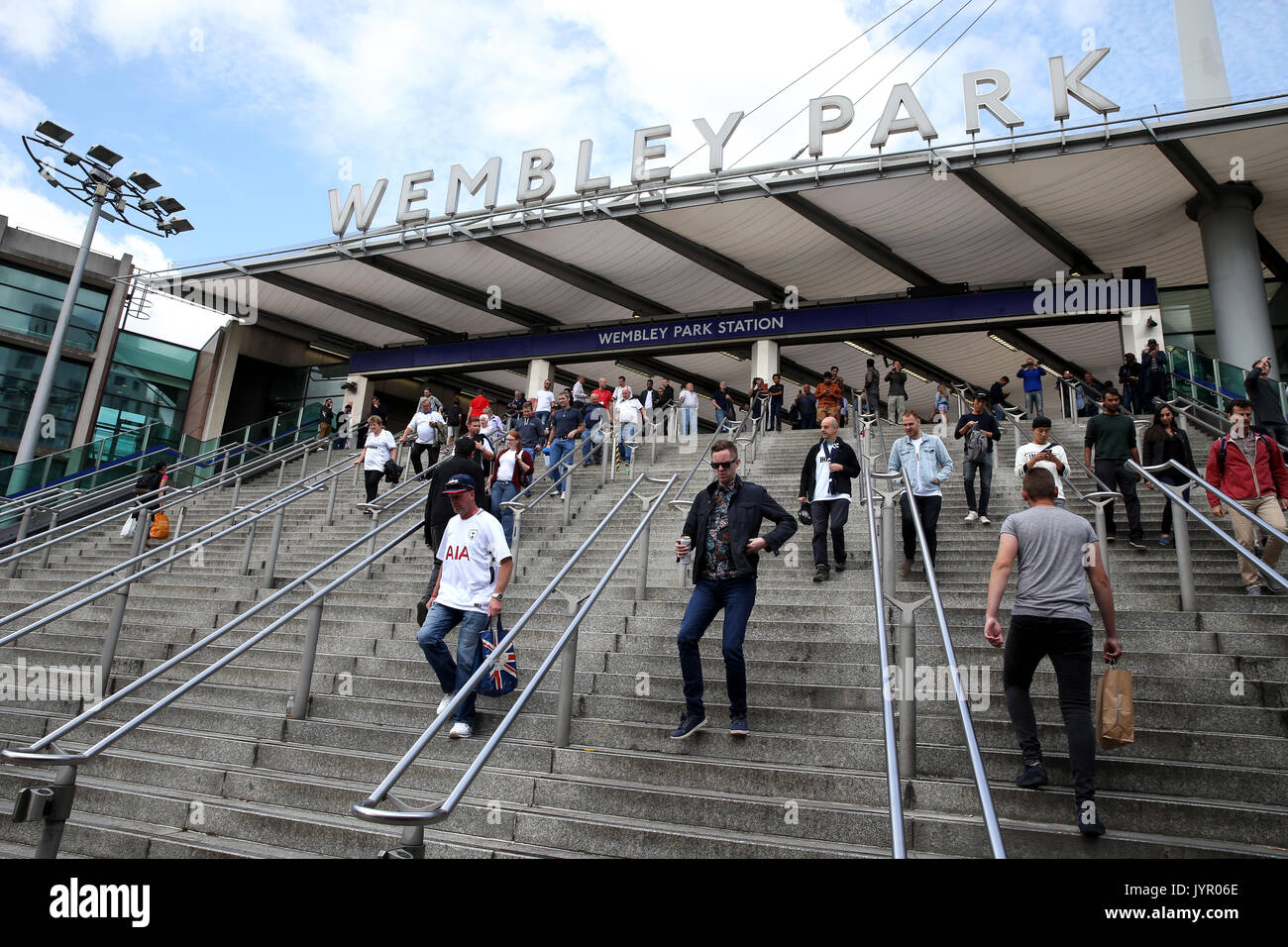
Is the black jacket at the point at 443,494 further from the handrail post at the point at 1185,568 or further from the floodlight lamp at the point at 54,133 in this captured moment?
the floodlight lamp at the point at 54,133

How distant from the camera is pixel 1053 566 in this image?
4.14 m

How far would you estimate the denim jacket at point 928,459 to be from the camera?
7.76 m

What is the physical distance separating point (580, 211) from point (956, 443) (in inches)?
382

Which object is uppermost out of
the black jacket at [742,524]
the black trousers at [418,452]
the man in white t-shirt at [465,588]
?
the black trousers at [418,452]

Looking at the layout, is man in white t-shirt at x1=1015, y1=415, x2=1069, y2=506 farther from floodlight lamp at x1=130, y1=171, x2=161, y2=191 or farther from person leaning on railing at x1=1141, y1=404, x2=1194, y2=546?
floodlight lamp at x1=130, y1=171, x2=161, y2=191

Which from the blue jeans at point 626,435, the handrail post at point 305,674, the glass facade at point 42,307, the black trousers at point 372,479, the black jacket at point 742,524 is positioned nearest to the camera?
the black jacket at point 742,524

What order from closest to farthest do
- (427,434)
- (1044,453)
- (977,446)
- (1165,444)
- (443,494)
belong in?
(443,494)
(1044,453)
(1165,444)
(977,446)
(427,434)

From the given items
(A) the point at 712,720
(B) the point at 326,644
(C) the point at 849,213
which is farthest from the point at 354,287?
(A) the point at 712,720

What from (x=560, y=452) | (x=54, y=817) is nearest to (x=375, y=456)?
(x=560, y=452)

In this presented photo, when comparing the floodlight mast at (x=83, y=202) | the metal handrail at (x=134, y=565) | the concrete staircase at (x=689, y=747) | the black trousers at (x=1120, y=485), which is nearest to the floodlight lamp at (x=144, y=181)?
the floodlight mast at (x=83, y=202)

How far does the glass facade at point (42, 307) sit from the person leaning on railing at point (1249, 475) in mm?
27042

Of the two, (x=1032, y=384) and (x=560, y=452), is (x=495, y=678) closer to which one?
(x=560, y=452)

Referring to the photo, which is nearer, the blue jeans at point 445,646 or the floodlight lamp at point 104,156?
the blue jeans at point 445,646

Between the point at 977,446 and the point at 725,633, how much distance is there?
5111mm
